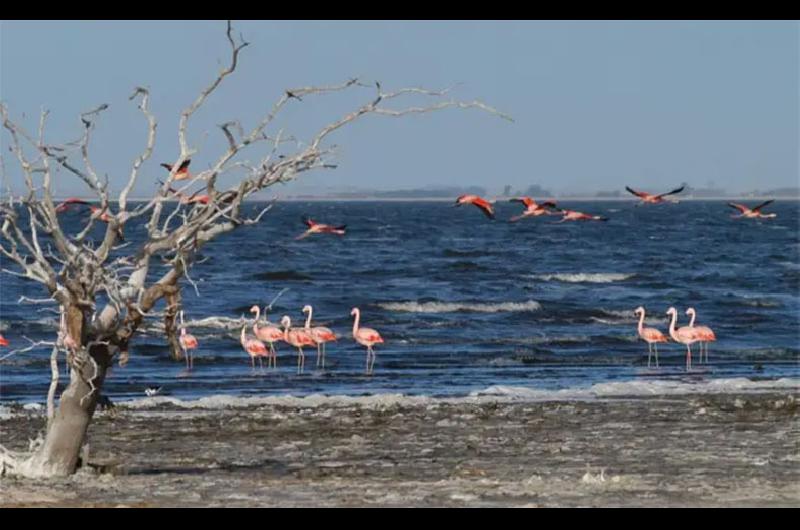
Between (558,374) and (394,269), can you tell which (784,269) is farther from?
(558,374)

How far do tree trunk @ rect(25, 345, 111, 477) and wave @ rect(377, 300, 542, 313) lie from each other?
931 inches

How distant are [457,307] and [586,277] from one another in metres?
11.6

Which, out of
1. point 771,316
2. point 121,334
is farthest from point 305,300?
point 121,334

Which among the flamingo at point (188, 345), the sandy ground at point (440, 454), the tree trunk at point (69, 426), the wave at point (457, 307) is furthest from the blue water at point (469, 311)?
the sandy ground at point (440, 454)

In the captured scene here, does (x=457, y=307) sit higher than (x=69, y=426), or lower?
lower

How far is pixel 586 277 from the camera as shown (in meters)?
45.8

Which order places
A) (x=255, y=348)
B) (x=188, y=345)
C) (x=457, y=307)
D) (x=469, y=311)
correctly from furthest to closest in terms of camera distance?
1. (x=457, y=307)
2. (x=469, y=311)
3. (x=188, y=345)
4. (x=255, y=348)

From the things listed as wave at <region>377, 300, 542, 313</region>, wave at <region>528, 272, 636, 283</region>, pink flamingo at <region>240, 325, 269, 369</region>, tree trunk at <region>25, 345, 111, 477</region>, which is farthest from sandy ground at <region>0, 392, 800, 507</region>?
wave at <region>528, 272, 636, 283</region>

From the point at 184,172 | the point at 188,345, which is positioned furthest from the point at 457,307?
the point at 184,172

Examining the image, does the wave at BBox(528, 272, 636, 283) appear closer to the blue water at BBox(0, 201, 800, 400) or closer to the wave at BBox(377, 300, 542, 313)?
the blue water at BBox(0, 201, 800, 400)

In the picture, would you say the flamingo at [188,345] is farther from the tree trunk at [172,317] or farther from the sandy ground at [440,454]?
the tree trunk at [172,317]

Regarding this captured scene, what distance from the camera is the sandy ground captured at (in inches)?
380

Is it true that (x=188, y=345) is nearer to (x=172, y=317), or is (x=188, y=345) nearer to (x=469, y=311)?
(x=469, y=311)
